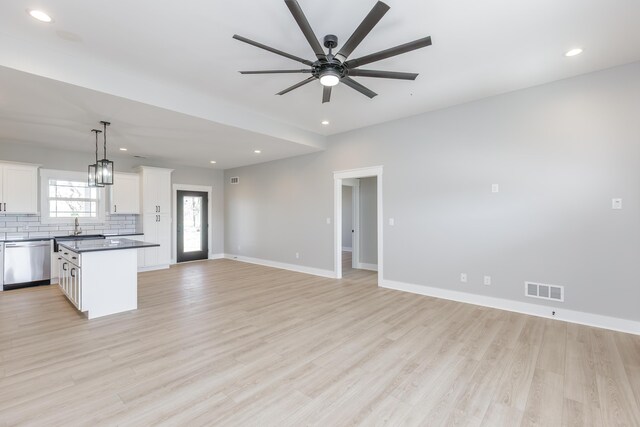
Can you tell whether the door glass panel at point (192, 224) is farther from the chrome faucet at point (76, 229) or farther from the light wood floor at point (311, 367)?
the light wood floor at point (311, 367)

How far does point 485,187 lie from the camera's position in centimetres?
422

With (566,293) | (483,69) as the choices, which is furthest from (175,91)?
(566,293)

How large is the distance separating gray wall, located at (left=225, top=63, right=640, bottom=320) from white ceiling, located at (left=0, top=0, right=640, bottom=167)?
1.30ft

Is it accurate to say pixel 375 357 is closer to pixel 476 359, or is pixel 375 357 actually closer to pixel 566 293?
pixel 476 359

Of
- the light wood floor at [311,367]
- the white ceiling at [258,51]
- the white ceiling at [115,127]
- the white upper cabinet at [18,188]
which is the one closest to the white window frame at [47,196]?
the white upper cabinet at [18,188]

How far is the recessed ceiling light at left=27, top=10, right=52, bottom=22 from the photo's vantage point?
7.91 ft

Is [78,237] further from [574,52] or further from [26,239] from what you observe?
Answer: [574,52]

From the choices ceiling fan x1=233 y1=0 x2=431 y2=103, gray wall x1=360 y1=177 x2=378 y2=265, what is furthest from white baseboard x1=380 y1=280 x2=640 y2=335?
ceiling fan x1=233 y1=0 x2=431 y2=103

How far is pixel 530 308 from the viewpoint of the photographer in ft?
12.7

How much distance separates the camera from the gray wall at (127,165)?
5707 mm

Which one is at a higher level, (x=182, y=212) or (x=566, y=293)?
(x=182, y=212)

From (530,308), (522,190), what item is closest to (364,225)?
(522,190)

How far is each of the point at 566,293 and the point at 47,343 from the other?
594cm

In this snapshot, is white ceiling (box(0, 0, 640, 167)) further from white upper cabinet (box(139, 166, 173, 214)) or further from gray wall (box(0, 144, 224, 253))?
white upper cabinet (box(139, 166, 173, 214))
